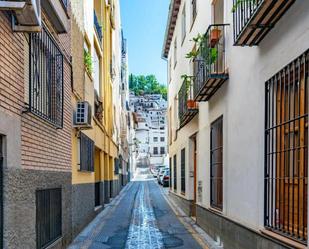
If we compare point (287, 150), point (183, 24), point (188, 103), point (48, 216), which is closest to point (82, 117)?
point (48, 216)

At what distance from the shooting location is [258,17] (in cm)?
550

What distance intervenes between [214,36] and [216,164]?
8.98 ft

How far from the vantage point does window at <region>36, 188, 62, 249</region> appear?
6699mm

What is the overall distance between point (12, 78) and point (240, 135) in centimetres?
384

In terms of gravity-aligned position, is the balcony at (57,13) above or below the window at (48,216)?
above

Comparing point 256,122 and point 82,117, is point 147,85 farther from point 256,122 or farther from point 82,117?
point 256,122

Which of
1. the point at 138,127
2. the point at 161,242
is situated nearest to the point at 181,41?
the point at 161,242

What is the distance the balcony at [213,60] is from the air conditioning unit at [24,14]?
4279 millimetres

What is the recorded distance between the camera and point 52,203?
7.60 meters

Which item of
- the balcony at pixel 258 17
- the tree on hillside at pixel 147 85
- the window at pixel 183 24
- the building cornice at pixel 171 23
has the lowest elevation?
the balcony at pixel 258 17

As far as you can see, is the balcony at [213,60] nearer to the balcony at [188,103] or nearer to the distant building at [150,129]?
the balcony at [188,103]

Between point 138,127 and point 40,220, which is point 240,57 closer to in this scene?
point 40,220

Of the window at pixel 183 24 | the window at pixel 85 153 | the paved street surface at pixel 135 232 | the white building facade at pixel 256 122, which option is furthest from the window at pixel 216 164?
the window at pixel 183 24

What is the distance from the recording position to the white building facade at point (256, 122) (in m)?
5.12
